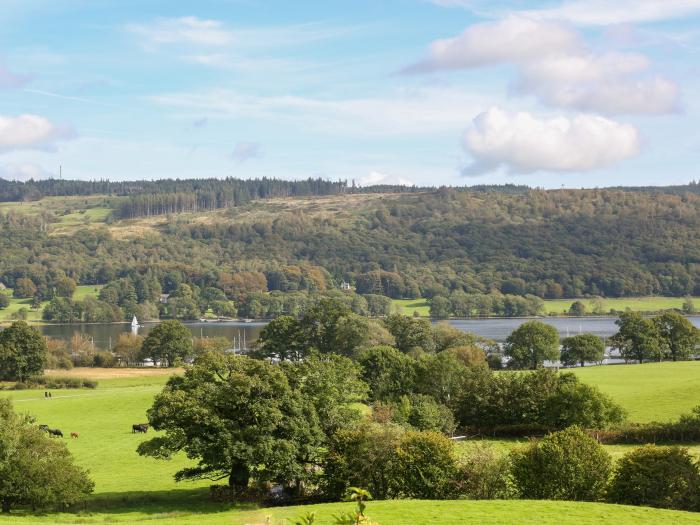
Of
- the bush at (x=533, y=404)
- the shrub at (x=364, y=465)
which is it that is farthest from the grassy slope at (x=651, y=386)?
the shrub at (x=364, y=465)

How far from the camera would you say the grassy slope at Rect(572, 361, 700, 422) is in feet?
227

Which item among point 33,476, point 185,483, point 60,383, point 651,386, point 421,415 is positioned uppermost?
point 33,476

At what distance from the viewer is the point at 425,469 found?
41.3 meters

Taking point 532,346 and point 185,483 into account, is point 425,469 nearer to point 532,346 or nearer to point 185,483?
point 185,483

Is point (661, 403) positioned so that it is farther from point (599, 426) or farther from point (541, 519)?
point (541, 519)

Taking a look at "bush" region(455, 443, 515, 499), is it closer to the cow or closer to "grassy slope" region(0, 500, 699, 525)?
"grassy slope" region(0, 500, 699, 525)

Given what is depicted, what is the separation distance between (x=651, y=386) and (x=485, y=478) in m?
47.2

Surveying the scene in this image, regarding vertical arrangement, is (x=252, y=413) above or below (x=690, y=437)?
above

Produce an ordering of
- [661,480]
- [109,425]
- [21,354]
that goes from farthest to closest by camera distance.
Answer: [21,354]
[109,425]
[661,480]

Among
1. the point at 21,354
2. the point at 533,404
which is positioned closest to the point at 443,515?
the point at 533,404

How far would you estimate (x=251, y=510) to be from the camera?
132ft

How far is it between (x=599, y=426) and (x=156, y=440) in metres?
34.0

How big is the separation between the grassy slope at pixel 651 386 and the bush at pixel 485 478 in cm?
2832

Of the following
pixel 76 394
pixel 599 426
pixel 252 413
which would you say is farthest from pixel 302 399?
pixel 76 394
